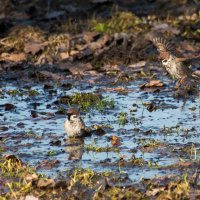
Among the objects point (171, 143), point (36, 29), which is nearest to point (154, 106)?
point (171, 143)

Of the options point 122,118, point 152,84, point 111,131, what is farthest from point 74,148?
point 152,84

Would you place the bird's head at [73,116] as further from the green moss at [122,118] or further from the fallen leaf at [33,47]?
the fallen leaf at [33,47]

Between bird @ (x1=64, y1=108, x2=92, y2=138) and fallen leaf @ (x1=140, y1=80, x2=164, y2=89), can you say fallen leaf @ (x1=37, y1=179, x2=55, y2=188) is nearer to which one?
bird @ (x1=64, y1=108, x2=92, y2=138)

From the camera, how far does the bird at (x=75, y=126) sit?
1106cm

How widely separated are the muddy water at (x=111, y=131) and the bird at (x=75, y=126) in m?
0.09

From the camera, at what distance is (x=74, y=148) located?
10688mm

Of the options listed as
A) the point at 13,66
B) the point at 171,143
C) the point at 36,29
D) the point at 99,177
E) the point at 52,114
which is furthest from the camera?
the point at 36,29

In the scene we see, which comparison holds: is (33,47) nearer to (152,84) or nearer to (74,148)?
(152,84)

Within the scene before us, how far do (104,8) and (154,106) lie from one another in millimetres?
7084

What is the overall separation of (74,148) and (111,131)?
0.95 metres

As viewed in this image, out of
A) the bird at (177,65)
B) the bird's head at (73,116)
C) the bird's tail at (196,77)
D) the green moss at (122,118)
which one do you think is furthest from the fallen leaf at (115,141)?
the bird's tail at (196,77)

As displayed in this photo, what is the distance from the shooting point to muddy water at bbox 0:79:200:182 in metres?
9.95

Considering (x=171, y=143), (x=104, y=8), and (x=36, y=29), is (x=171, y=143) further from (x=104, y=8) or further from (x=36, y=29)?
(x=104, y=8)

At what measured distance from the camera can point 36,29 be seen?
1738 cm
